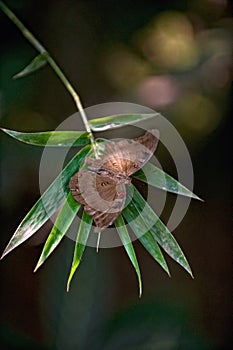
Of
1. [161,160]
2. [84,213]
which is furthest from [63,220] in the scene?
[161,160]

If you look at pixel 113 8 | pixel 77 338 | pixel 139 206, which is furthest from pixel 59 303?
pixel 113 8

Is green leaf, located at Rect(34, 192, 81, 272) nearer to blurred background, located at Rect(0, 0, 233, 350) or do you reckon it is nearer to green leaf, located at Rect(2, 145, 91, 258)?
green leaf, located at Rect(2, 145, 91, 258)

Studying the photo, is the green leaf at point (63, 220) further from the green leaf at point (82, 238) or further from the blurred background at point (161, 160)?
the blurred background at point (161, 160)

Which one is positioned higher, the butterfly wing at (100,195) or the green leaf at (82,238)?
the butterfly wing at (100,195)

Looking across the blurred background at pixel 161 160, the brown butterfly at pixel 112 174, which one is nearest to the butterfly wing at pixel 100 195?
the brown butterfly at pixel 112 174

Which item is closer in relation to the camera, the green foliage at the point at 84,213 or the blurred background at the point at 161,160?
the green foliage at the point at 84,213

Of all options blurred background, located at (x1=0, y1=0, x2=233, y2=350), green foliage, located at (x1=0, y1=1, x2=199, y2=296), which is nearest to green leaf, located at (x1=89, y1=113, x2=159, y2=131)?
green foliage, located at (x1=0, y1=1, x2=199, y2=296)

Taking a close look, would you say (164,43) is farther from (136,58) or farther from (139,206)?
(139,206)
